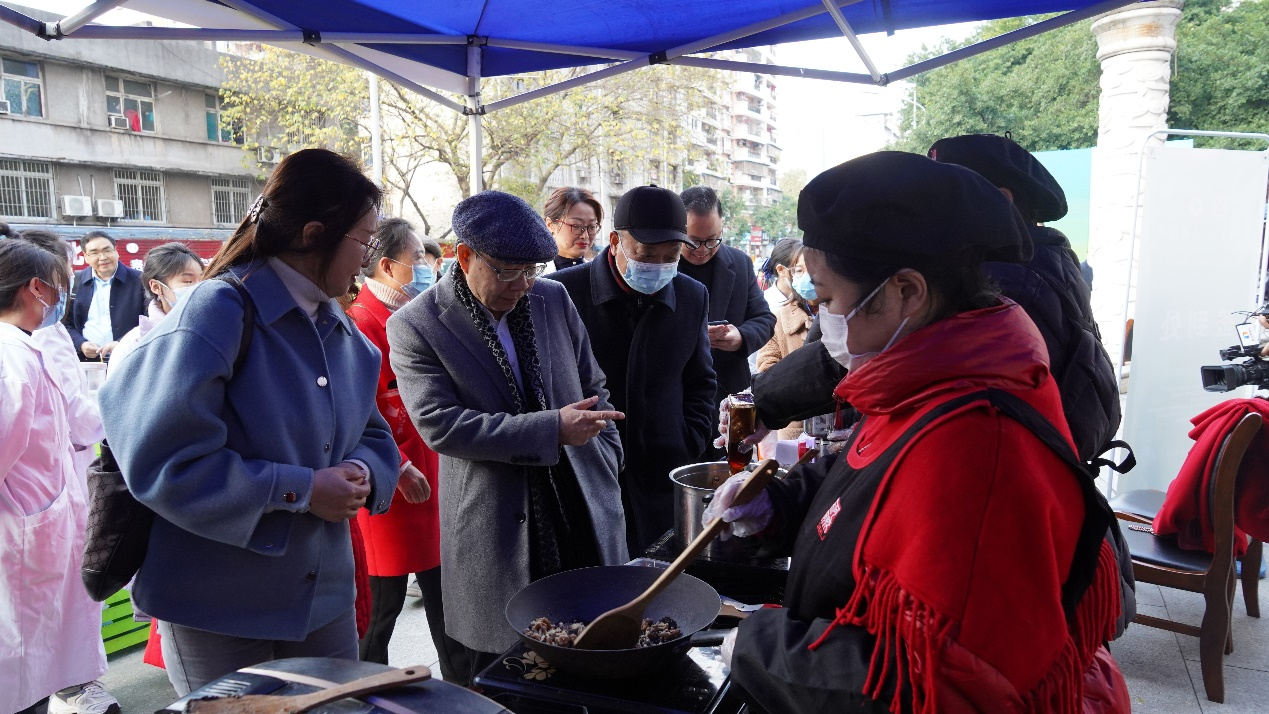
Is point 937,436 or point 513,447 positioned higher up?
point 937,436

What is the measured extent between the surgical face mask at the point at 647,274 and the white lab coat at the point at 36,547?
188 cm

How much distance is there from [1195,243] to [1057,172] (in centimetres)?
788

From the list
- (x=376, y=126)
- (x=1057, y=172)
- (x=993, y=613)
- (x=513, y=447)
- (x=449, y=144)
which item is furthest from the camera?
(x=449, y=144)

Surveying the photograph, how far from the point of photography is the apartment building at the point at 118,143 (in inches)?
829

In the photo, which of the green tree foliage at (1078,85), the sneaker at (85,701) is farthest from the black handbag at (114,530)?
the green tree foliage at (1078,85)

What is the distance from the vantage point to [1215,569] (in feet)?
10.7

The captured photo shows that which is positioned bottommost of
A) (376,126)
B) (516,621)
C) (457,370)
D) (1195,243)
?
(516,621)

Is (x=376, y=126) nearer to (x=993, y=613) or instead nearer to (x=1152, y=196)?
(x=1152, y=196)

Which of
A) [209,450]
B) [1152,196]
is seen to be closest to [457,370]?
[209,450]

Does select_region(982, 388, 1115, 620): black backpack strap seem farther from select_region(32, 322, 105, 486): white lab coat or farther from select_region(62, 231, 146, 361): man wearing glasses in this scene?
select_region(62, 231, 146, 361): man wearing glasses

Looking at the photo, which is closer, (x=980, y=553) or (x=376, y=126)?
(x=980, y=553)

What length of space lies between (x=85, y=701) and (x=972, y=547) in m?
3.44

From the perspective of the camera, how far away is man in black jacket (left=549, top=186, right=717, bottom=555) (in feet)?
9.38

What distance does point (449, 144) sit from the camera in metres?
18.7
